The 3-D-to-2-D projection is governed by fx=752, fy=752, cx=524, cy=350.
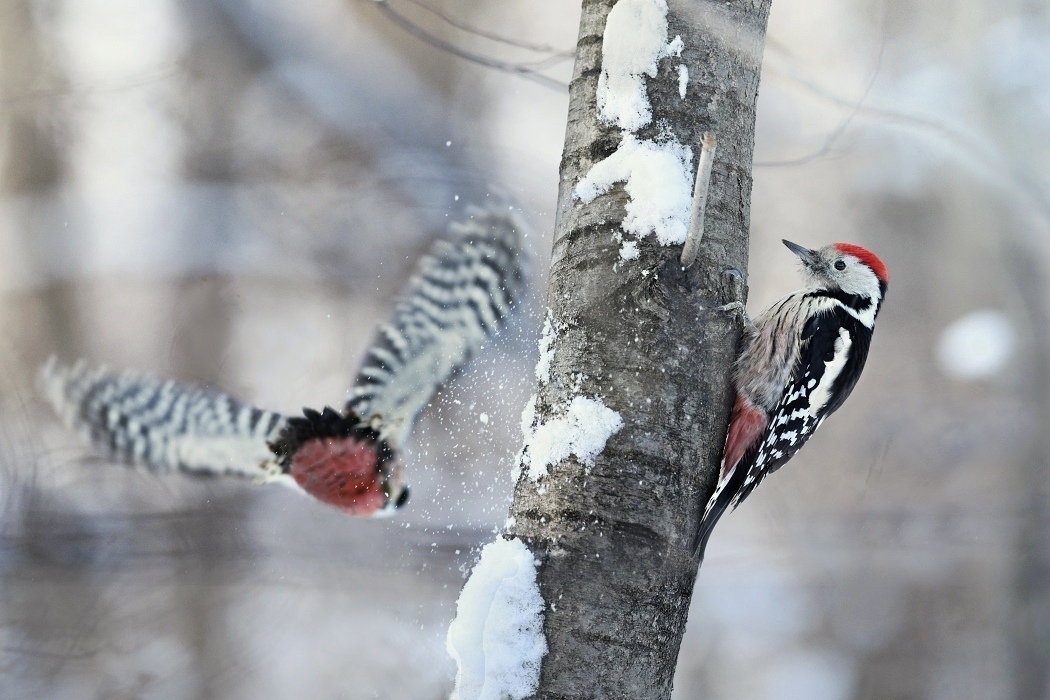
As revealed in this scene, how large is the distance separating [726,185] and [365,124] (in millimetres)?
2853

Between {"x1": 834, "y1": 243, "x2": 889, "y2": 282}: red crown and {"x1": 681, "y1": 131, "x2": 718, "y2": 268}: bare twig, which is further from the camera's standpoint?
{"x1": 834, "y1": 243, "x2": 889, "y2": 282}: red crown

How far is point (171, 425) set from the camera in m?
2.33

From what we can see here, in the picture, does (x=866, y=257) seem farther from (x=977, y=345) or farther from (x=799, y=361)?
(x=977, y=345)

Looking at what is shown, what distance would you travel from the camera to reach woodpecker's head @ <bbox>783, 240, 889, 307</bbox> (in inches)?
65.1

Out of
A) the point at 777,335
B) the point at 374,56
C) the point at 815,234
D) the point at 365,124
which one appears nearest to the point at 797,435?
the point at 777,335

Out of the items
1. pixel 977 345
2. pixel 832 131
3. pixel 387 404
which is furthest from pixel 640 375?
pixel 977 345

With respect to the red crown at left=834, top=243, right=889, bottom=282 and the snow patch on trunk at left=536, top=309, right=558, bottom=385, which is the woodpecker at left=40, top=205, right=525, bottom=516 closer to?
the red crown at left=834, top=243, right=889, bottom=282

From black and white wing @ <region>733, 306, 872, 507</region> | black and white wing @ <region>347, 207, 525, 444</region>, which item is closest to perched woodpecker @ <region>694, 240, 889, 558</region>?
black and white wing @ <region>733, 306, 872, 507</region>

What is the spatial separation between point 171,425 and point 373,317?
852 mm

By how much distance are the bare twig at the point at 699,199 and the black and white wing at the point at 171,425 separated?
1.66m

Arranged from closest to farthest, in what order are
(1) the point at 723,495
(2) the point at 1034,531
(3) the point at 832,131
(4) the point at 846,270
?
(1) the point at 723,495 < (4) the point at 846,270 < (3) the point at 832,131 < (2) the point at 1034,531

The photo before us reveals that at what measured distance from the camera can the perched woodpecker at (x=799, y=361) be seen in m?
1.05

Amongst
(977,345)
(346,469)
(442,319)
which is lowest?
(346,469)

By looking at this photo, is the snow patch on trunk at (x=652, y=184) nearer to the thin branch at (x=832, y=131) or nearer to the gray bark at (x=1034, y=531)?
the thin branch at (x=832, y=131)
